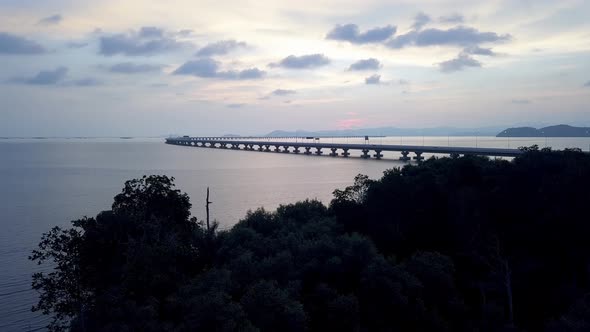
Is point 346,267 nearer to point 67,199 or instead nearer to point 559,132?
point 67,199

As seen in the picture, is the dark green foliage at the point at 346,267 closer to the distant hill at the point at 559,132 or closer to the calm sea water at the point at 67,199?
the calm sea water at the point at 67,199

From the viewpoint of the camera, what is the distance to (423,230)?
2383 centimetres

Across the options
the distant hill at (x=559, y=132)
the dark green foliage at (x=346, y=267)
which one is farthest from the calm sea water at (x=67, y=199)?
the distant hill at (x=559, y=132)

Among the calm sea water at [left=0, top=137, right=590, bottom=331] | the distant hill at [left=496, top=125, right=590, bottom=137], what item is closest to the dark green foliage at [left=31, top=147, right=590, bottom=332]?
the calm sea water at [left=0, top=137, right=590, bottom=331]

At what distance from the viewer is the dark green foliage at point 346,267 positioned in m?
14.1

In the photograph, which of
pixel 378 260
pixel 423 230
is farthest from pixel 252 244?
pixel 423 230

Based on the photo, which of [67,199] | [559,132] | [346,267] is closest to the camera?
[346,267]

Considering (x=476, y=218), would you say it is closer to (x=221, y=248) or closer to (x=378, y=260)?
(x=378, y=260)

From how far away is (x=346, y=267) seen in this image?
18109mm

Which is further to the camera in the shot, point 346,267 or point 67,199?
point 67,199

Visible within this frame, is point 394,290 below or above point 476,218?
below

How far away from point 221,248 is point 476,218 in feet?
35.1

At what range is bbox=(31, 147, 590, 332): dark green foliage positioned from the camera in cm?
1409

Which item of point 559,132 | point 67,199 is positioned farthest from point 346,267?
point 559,132
